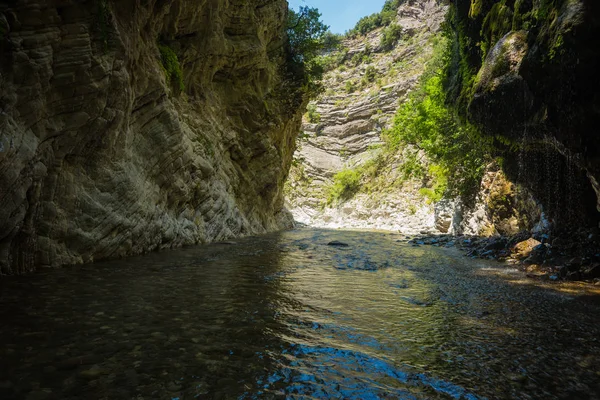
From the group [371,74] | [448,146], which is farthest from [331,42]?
[371,74]

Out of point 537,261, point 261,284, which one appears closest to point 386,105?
point 537,261

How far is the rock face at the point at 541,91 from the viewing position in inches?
308

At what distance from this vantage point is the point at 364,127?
68500 mm

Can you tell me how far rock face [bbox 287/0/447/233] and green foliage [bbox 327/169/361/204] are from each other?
1.86m

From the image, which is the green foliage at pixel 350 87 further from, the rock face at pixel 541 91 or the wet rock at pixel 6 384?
the wet rock at pixel 6 384

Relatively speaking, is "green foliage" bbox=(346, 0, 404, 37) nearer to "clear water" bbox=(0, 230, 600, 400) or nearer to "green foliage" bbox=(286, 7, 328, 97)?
"green foliage" bbox=(286, 7, 328, 97)

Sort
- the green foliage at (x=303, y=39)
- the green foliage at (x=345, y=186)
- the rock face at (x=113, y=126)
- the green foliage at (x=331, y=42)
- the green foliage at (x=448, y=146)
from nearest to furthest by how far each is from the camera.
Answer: the rock face at (x=113, y=126) < the green foliage at (x=448, y=146) < the green foliage at (x=303, y=39) < the green foliage at (x=331, y=42) < the green foliage at (x=345, y=186)

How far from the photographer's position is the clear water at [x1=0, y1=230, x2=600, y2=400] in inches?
118

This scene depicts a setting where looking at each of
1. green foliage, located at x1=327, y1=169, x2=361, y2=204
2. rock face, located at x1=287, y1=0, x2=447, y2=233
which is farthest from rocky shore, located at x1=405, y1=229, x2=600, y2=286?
green foliage, located at x1=327, y1=169, x2=361, y2=204

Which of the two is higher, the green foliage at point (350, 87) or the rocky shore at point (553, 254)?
the green foliage at point (350, 87)

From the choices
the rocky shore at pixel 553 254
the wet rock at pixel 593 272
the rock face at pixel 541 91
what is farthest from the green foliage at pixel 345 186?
the wet rock at pixel 593 272

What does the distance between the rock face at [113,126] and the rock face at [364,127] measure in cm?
2539

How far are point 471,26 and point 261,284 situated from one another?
46.1 ft

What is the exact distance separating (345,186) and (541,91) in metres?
46.5
